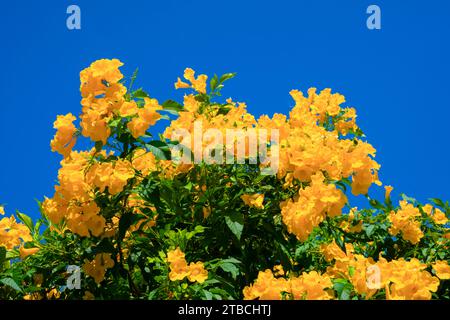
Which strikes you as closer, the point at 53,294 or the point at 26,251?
the point at 26,251

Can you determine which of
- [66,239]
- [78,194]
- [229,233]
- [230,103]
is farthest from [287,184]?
[66,239]

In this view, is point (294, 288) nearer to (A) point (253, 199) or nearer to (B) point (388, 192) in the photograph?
(A) point (253, 199)

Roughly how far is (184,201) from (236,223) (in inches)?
17.8

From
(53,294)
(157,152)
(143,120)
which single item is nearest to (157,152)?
(157,152)

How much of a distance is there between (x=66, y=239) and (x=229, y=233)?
3.77 ft

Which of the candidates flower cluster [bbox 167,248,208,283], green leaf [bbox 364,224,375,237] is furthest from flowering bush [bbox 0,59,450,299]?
green leaf [bbox 364,224,375,237]

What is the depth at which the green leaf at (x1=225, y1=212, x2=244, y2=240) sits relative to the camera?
9.87ft

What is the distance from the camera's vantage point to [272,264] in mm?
3525

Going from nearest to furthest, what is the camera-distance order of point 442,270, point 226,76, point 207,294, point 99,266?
point 207,294 → point 442,270 → point 99,266 → point 226,76

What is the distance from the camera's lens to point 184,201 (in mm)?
3391

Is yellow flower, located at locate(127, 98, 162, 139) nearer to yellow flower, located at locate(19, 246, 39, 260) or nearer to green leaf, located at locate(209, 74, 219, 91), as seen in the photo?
green leaf, located at locate(209, 74, 219, 91)

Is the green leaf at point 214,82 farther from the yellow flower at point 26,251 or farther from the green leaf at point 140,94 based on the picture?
the yellow flower at point 26,251
